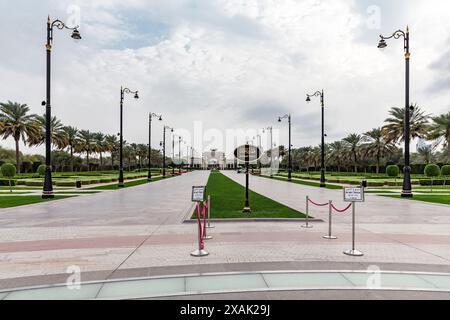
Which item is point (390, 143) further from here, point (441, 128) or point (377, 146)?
point (441, 128)

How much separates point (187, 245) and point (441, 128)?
152ft

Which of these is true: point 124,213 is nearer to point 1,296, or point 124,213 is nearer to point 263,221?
point 263,221

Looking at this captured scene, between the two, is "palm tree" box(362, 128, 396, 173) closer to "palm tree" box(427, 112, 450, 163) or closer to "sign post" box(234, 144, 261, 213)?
"palm tree" box(427, 112, 450, 163)

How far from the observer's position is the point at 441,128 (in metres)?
42.2

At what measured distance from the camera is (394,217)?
40.3 feet

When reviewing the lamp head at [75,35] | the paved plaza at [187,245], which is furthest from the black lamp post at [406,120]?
the lamp head at [75,35]

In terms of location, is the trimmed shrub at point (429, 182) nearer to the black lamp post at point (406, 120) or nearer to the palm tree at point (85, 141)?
the black lamp post at point (406, 120)

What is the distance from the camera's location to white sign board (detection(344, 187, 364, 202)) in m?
7.66

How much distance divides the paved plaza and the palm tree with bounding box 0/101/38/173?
126 ft

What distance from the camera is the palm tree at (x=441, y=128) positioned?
42.2 meters
